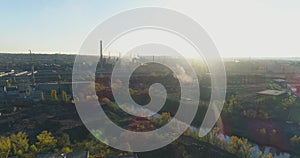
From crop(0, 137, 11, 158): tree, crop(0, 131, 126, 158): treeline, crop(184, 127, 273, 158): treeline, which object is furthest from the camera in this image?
crop(184, 127, 273, 158): treeline

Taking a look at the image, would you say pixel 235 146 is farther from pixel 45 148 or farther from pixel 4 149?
pixel 4 149

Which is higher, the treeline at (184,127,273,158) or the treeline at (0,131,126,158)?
the treeline at (0,131,126,158)

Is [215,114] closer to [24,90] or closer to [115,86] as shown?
[115,86]

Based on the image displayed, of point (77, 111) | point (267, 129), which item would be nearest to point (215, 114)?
point (267, 129)

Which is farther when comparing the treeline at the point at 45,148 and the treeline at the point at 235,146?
the treeline at the point at 235,146

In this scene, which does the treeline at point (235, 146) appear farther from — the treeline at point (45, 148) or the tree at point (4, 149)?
the tree at point (4, 149)

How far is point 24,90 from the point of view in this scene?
1021cm

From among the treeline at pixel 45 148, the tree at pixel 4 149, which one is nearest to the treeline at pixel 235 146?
the treeline at pixel 45 148

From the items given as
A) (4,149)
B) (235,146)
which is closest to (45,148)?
(4,149)

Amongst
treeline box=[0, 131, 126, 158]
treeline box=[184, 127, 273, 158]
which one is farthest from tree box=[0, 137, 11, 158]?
treeline box=[184, 127, 273, 158]

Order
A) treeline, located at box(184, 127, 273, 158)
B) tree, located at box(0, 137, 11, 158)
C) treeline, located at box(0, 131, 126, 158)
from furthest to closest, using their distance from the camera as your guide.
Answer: treeline, located at box(184, 127, 273, 158), treeline, located at box(0, 131, 126, 158), tree, located at box(0, 137, 11, 158)

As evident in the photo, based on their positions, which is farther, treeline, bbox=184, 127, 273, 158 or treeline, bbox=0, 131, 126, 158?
treeline, bbox=184, 127, 273, 158

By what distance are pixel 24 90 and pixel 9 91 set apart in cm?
67

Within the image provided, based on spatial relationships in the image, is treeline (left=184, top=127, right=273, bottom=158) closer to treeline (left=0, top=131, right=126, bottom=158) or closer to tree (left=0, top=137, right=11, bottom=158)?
treeline (left=0, top=131, right=126, bottom=158)
